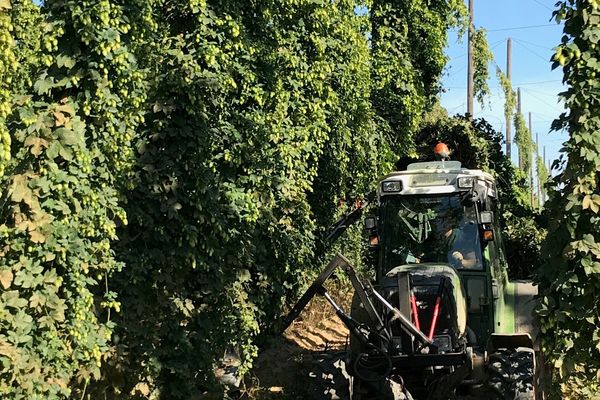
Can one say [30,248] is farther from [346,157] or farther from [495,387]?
[346,157]

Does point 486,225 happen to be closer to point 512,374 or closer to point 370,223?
point 370,223

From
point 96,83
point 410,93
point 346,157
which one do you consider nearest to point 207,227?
point 96,83

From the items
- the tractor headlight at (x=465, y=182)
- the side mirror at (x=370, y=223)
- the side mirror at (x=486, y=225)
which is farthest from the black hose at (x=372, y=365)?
the tractor headlight at (x=465, y=182)

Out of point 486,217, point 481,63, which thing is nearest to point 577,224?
point 486,217

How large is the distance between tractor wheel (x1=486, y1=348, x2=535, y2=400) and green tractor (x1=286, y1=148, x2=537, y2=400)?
0.01m

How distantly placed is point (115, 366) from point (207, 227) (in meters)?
1.78

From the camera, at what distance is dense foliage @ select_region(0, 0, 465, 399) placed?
6625mm

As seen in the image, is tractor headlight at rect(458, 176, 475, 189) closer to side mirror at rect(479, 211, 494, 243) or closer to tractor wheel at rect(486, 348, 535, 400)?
side mirror at rect(479, 211, 494, 243)

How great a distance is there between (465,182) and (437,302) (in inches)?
62.9

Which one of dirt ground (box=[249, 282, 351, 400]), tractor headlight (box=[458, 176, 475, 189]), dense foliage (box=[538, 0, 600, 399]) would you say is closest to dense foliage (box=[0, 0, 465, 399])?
dirt ground (box=[249, 282, 351, 400])

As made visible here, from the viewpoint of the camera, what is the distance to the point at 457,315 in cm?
820

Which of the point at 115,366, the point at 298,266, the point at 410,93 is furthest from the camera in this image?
the point at 410,93

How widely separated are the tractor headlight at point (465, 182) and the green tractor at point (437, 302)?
0.01 meters

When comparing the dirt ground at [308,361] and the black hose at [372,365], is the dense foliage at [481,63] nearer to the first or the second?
the dirt ground at [308,361]
